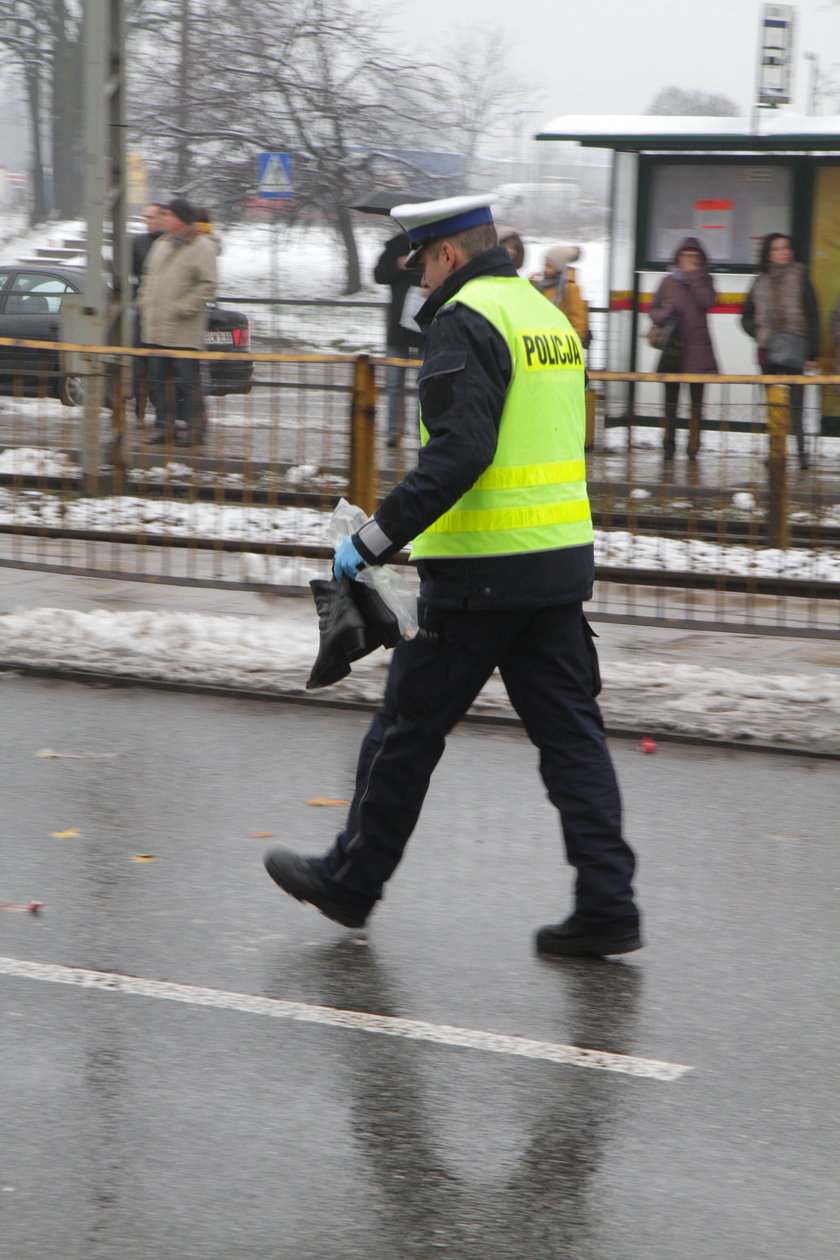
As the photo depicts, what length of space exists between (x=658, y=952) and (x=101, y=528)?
16.4 feet

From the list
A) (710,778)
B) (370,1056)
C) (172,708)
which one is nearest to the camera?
(370,1056)

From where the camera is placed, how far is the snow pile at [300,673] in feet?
22.2

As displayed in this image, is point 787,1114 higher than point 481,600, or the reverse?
point 481,600

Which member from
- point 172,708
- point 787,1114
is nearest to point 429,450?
point 787,1114

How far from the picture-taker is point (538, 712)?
4.30 m

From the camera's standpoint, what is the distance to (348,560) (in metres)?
4.23

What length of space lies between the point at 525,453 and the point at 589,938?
1163mm

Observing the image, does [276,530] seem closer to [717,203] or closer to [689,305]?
[689,305]

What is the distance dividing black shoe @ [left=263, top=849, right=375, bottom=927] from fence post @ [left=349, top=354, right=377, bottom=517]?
3.97 m

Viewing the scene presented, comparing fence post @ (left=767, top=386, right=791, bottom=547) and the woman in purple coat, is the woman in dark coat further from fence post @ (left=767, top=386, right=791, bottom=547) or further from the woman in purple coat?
fence post @ (left=767, top=386, right=791, bottom=547)

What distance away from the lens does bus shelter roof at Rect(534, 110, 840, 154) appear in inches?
573

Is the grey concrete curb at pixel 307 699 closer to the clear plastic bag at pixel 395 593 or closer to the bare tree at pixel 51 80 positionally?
the clear plastic bag at pixel 395 593

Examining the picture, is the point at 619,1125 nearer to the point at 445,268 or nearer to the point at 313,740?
the point at 445,268

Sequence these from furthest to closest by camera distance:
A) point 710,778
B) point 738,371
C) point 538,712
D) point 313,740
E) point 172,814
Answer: point 738,371, point 313,740, point 710,778, point 172,814, point 538,712
